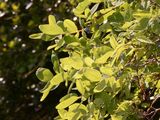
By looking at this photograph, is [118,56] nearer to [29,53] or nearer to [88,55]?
[88,55]

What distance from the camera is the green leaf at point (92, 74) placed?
101cm

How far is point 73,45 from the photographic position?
3.74 ft

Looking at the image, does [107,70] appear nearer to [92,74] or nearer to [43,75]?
[92,74]

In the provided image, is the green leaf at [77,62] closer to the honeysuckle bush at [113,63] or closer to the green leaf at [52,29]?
the honeysuckle bush at [113,63]

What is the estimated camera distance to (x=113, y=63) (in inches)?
40.8

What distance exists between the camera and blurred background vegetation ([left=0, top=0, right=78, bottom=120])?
319 centimetres

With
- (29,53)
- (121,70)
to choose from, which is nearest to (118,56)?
(121,70)

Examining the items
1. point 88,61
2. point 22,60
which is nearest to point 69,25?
point 88,61

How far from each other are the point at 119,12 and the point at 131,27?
8 cm

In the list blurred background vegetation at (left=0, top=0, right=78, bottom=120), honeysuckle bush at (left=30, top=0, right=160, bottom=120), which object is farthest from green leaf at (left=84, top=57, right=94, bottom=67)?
blurred background vegetation at (left=0, top=0, right=78, bottom=120)

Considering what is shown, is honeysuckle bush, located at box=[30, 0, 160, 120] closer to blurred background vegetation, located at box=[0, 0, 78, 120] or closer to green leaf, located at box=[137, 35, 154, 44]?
green leaf, located at box=[137, 35, 154, 44]

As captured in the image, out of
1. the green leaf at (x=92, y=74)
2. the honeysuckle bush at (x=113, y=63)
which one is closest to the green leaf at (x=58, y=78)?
the honeysuckle bush at (x=113, y=63)

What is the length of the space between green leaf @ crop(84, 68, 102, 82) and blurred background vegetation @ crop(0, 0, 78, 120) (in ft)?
6.82

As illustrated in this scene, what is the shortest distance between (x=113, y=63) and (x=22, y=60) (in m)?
2.28
